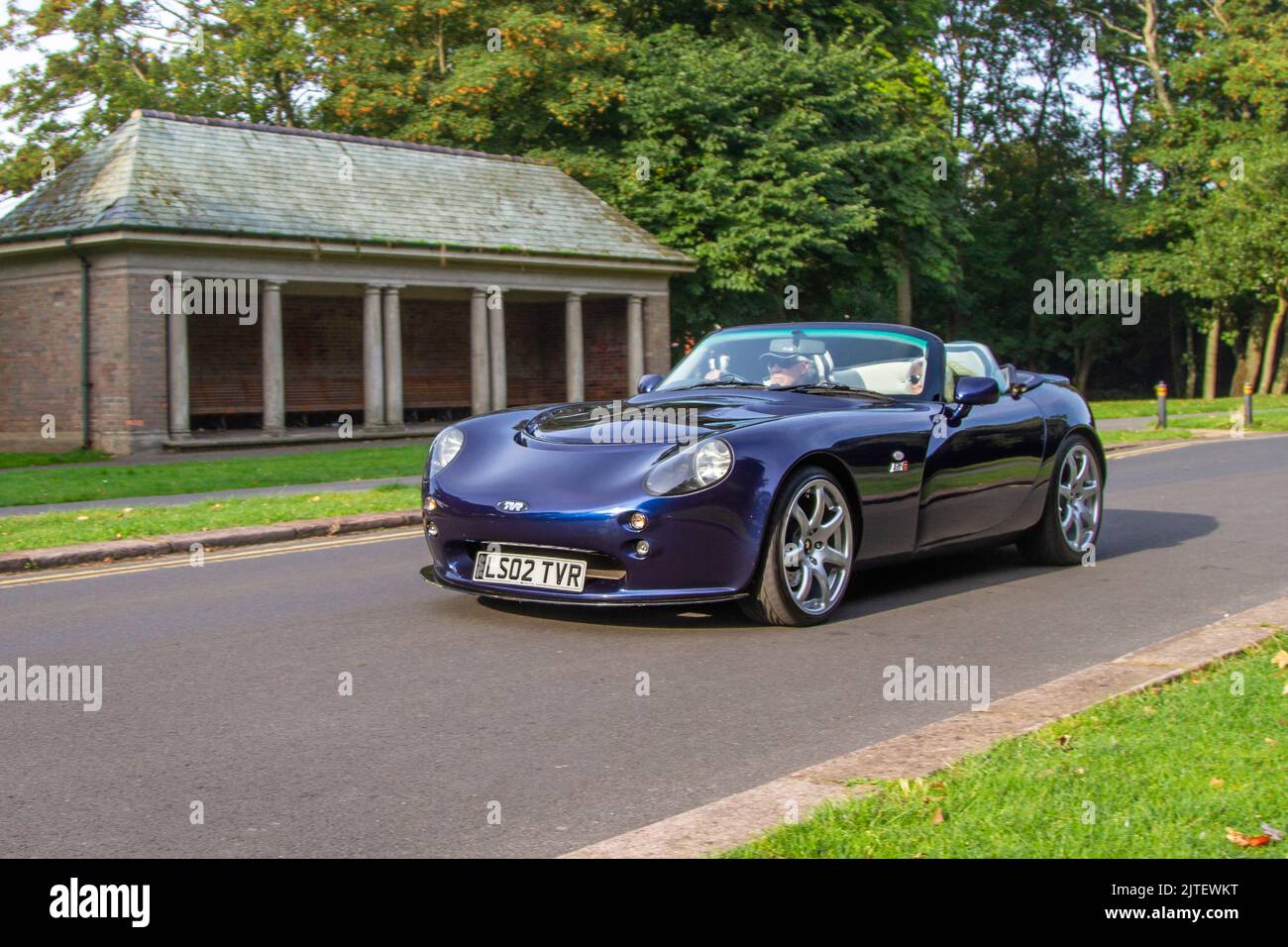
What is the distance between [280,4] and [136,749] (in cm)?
3718

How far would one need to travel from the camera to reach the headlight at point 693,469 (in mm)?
6805

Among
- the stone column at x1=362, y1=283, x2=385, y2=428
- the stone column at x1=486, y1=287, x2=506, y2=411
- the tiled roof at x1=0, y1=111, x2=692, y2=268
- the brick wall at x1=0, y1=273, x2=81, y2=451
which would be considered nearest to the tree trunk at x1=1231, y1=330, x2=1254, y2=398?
the tiled roof at x1=0, y1=111, x2=692, y2=268

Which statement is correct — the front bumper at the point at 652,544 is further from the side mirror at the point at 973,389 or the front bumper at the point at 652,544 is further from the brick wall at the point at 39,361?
the brick wall at the point at 39,361

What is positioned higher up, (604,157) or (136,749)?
(604,157)

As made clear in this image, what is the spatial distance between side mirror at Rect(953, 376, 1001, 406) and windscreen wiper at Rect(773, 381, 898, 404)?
0.41 metres

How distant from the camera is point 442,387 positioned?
3509cm

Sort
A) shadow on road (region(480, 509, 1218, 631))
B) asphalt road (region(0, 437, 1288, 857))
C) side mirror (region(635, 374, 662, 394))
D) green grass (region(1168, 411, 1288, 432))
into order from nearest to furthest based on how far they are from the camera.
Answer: asphalt road (region(0, 437, 1288, 857)) → shadow on road (region(480, 509, 1218, 631)) → side mirror (region(635, 374, 662, 394)) → green grass (region(1168, 411, 1288, 432))

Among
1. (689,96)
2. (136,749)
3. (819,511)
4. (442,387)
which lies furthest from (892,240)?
(136,749)

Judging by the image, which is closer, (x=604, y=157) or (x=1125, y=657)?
(x=1125, y=657)

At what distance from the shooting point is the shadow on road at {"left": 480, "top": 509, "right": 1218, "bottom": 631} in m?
7.46

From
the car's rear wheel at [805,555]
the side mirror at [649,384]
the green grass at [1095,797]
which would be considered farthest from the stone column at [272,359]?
the green grass at [1095,797]

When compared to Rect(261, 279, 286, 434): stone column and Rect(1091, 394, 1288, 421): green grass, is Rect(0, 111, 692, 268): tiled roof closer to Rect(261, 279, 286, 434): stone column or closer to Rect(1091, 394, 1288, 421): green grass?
Rect(261, 279, 286, 434): stone column

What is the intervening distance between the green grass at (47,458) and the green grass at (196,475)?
2.18m
